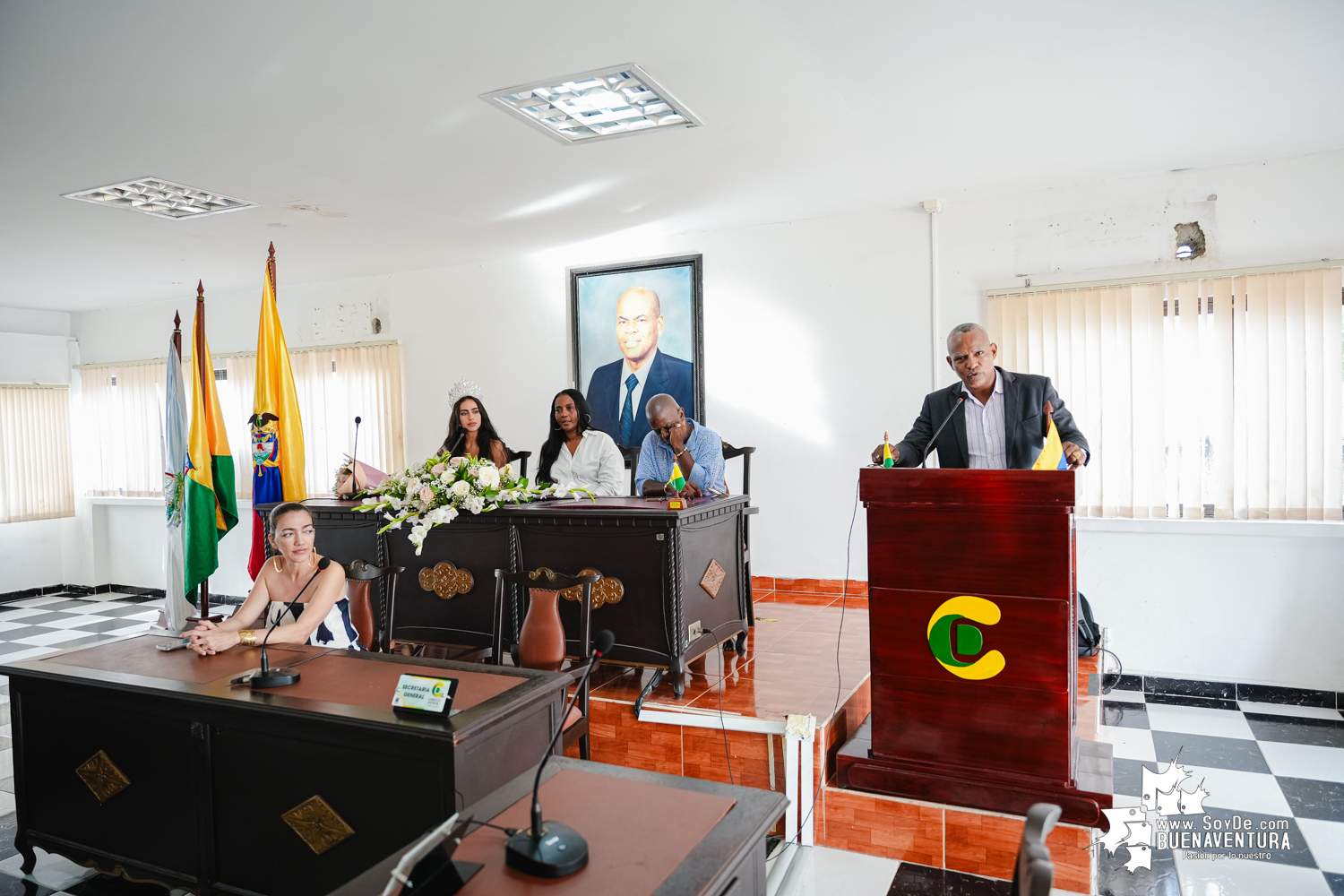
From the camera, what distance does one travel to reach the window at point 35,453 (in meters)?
8.27

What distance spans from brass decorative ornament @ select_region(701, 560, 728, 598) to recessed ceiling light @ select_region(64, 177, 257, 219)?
3647 millimetres

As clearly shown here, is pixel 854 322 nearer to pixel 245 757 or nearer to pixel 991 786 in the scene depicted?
pixel 991 786

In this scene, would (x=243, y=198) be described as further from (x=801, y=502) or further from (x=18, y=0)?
(x=801, y=502)

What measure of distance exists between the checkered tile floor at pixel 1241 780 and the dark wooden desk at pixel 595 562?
72.5 inches

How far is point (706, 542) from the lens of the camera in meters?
3.91

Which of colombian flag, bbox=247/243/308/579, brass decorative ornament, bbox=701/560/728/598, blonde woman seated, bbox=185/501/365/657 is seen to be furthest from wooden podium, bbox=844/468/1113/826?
colombian flag, bbox=247/243/308/579

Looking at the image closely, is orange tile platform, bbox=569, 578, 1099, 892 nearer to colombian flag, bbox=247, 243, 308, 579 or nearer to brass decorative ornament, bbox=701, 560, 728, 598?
brass decorative ornament, bbox=701, 560, 728, 598

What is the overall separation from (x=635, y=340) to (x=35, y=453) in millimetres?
6748

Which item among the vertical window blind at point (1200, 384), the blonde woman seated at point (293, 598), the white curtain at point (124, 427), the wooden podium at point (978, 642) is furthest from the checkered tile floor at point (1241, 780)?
the white curtain at point (124, 427)

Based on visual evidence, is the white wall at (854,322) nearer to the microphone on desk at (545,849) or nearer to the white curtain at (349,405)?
the white curtain at (349,405)

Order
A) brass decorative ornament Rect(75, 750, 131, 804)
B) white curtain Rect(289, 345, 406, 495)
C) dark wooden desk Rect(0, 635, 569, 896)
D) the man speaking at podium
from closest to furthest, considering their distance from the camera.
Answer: dark wooden desk Rect(0, 635, 569, 896) → brass decorative ornament Rect(75, 750, 131, 804) → the man speaking at podium → white curtain Rect(289, 345, 406, 495)

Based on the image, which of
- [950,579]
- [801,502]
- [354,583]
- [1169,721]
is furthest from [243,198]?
[1169,721]

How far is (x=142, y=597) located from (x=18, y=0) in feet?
23.9

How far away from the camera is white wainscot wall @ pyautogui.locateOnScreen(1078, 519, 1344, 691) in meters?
4.52
